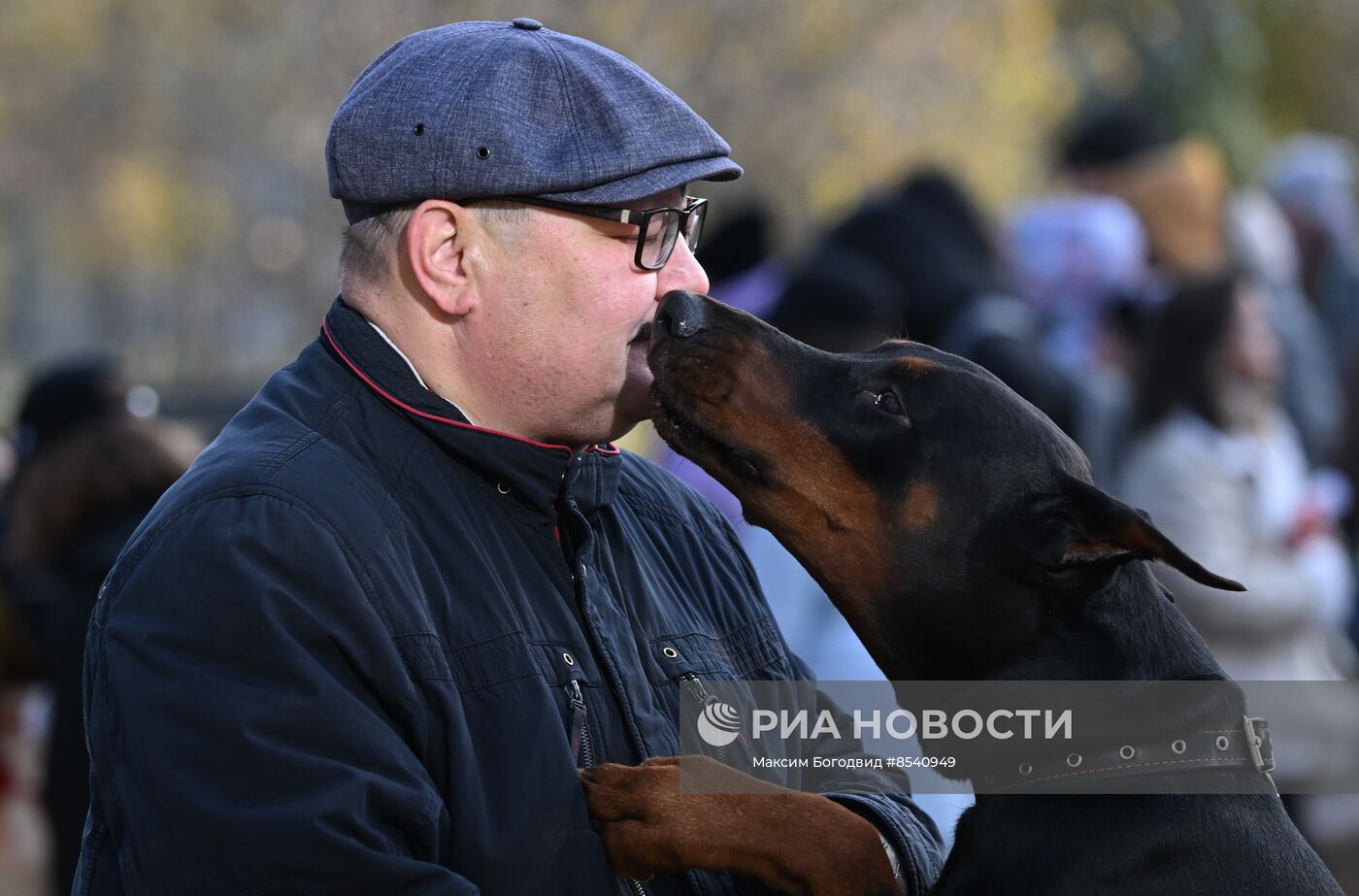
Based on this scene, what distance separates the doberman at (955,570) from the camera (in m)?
2.54

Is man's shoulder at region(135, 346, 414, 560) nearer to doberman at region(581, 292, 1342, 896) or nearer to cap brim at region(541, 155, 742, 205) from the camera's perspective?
cap brim at region(541, 155, 742, 205)

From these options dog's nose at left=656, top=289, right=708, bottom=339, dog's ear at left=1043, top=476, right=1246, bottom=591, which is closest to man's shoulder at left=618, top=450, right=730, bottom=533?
dog's nose at left=656, top=289, right=708, bottom=339

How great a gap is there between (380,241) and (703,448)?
72cm

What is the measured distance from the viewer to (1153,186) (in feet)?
29.2

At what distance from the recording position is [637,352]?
2.66 meters

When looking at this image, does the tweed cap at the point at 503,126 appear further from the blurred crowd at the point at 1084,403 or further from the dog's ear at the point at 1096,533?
the blurred crowd at the point at 1084,403

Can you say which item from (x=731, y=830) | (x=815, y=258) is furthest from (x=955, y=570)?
(x=815, y=258)

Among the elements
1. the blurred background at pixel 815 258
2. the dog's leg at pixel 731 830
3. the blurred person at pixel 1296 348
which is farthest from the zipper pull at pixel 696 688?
the blurred person at pixel 1296 348

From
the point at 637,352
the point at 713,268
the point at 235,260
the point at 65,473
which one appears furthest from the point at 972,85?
the point at 637,352

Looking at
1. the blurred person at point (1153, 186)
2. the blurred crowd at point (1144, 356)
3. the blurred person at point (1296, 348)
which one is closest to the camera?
the blurred crowd at point (1144, 356)

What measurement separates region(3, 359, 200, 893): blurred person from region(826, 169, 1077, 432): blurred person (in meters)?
2.78

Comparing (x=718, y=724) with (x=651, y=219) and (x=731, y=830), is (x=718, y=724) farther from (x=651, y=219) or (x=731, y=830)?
(x=651, y=219)

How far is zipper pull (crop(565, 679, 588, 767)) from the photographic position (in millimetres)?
2326

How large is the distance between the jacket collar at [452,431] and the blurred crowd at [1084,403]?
5.35 ft
